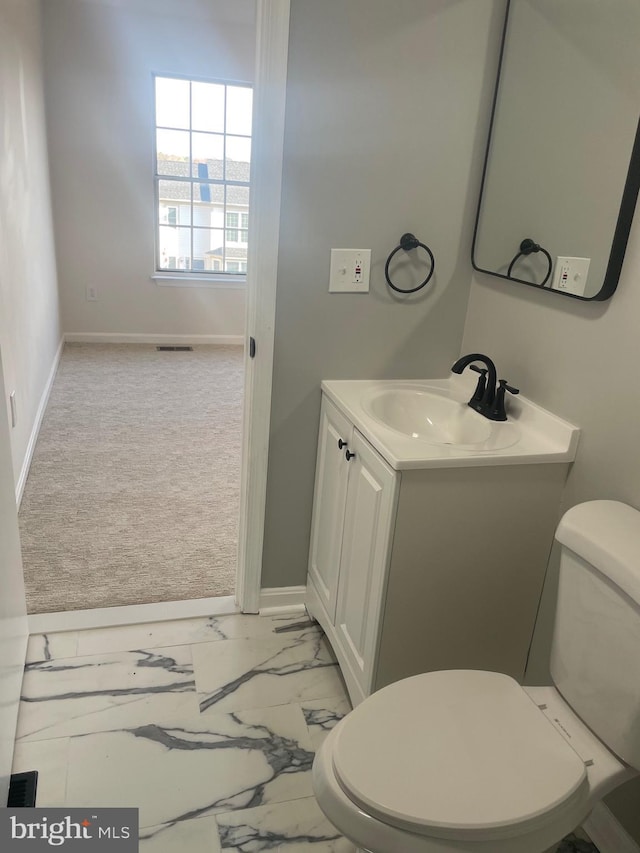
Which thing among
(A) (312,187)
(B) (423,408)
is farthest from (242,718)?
(A) (312,187)

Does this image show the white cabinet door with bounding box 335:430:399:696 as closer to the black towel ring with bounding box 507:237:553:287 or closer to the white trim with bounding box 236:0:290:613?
the white trim with bounding box 236:0:290:613

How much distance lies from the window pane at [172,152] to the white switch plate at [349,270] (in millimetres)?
3926

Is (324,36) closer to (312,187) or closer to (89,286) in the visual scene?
(312,187)

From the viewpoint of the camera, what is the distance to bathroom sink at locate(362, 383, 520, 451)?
1823 mm

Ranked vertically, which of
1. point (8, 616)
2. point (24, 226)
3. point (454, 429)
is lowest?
point (8, 616)

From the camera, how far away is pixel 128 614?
2.13 m

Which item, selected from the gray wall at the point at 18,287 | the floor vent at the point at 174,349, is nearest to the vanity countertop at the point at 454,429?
the gray wall at the point at 18,287

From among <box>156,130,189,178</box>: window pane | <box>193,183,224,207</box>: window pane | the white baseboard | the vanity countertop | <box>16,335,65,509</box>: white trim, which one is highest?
<box>156,130,189,178</box>: window pane

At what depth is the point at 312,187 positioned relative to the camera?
1.81 meters

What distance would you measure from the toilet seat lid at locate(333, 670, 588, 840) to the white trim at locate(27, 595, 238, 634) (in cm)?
104

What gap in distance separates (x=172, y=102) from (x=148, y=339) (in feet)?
6.15

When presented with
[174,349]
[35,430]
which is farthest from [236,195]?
[35,430]

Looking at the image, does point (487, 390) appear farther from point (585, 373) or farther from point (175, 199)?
point (175, 199)

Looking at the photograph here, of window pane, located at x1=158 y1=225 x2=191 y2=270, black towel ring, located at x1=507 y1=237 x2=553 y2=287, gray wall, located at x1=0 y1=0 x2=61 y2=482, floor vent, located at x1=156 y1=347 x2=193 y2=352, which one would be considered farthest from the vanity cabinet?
window pane, located at x1=158 y1=225 x2=191 y2=270
